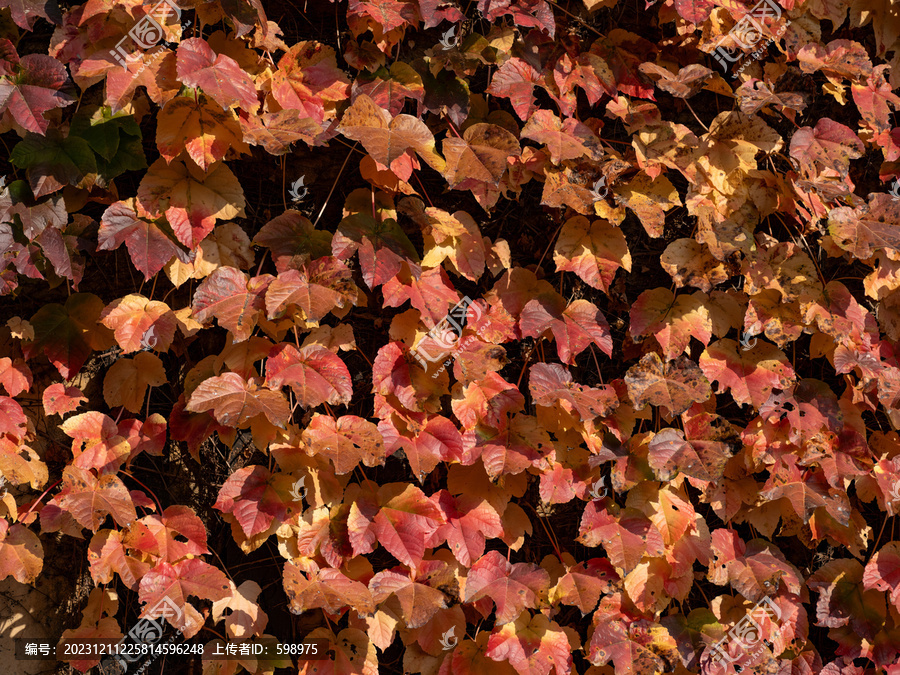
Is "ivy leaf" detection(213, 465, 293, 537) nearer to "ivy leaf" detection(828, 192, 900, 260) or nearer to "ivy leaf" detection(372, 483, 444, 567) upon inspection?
"ivy leaf" detection(372, 483, 444, 567)

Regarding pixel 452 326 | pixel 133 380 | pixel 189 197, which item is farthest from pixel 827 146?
pixel 133 380

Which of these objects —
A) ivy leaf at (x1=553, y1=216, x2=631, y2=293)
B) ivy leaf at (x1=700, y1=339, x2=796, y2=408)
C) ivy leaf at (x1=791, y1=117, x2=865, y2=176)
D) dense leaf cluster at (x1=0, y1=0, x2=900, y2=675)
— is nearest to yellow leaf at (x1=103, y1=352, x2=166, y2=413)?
dense leaf cluster at (x1=0, y1=0, x2=900, y2=675)

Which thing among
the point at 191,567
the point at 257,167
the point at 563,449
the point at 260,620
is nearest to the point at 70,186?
the point at 257,167

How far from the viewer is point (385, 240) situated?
5.18 ft

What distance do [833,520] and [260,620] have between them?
1.63 metres

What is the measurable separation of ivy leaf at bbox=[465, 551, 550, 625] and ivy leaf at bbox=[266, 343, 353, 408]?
57cm

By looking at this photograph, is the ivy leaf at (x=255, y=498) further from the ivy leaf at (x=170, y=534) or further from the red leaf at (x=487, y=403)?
the red leaf at (x=487, y=403)

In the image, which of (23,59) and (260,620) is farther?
(260,620)

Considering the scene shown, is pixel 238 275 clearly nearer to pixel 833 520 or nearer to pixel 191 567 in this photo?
pixel 191 567

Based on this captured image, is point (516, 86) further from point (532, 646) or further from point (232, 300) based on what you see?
point (532, 646)

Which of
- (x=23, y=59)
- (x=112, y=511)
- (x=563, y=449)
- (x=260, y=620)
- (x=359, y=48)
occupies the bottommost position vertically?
(x=260, y=620)
